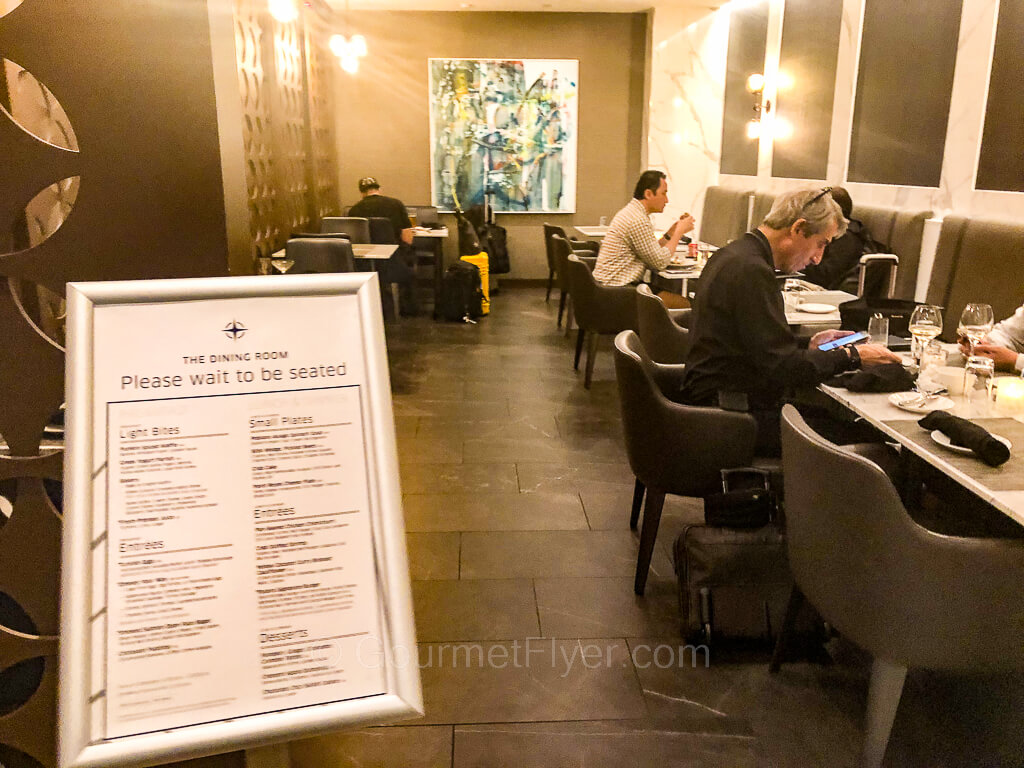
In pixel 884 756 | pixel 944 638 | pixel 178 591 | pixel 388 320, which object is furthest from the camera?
pixel 388 320

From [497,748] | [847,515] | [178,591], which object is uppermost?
[178,591]

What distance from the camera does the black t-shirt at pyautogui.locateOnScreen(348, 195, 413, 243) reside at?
7.48m

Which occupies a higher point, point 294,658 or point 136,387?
point 136,387

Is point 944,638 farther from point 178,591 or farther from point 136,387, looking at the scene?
point 136,387

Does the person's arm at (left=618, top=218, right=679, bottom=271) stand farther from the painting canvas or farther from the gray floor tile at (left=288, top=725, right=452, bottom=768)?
the painting canvas

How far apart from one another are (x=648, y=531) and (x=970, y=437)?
3.74ft

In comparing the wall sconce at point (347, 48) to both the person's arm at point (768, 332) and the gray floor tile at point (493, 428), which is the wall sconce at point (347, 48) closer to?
the gray floor tile at point (493, 428)

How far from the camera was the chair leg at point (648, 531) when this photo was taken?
270cm

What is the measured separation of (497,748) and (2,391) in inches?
57.1

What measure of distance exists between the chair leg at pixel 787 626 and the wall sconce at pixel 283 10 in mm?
5764

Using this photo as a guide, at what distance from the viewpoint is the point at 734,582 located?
243cm

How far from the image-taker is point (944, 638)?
1688 millimetres

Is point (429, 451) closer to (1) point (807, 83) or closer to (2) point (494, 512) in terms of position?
(2) point (494, 512)

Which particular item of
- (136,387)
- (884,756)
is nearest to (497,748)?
(884,756)
